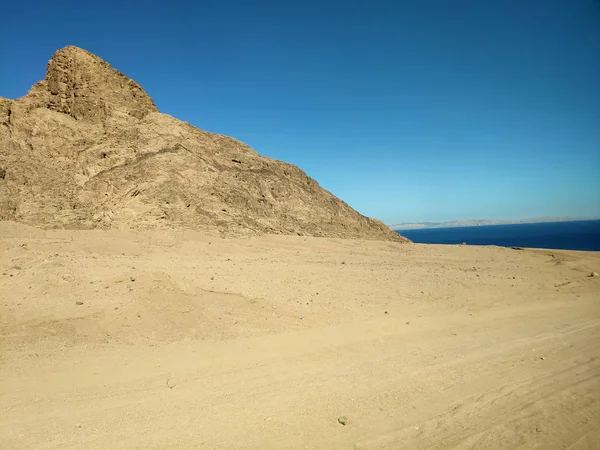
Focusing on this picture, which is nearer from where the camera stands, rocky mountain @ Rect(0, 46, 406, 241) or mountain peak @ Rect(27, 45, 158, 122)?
rocky mountain @ Rect(0, 46, 406, 241)

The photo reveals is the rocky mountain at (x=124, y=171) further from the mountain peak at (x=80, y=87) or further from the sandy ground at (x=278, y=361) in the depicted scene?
the sandy ground at (x=278, y=361)

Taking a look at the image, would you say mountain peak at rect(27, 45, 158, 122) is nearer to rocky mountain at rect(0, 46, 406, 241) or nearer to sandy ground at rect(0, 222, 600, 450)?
rocky mountain at rect(0, 46, 406, 241)

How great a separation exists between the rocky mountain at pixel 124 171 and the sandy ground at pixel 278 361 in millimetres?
6482

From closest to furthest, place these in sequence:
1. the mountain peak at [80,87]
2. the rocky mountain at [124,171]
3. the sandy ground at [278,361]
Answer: the sandy ground at [278,361], the rocky mountain at [124,171], the mountain peak at [80,87]

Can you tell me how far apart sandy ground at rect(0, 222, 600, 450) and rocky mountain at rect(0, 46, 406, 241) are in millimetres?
6482

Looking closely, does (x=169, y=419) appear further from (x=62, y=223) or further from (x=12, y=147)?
(x=12, y=147)

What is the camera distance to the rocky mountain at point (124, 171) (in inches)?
674

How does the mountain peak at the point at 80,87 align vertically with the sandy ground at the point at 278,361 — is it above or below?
above

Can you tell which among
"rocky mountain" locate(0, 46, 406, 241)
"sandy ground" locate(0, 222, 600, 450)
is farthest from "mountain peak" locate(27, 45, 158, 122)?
"sandy ground" locate(0, 222, 600, 450)

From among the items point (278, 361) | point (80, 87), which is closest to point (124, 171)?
point (80, 87)

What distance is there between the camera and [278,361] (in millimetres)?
6180

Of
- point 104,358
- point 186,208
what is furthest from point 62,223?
point 104,358

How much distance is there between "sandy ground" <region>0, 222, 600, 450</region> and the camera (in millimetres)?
4383

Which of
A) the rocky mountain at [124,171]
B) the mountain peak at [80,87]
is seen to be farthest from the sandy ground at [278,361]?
the mountain peak at [80,87]
